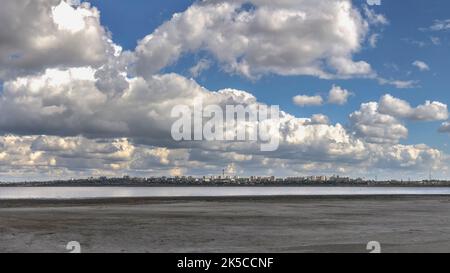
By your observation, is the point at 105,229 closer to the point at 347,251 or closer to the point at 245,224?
the point at 245,224

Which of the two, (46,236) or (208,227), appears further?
(208,227)

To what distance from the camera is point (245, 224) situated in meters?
39.4
